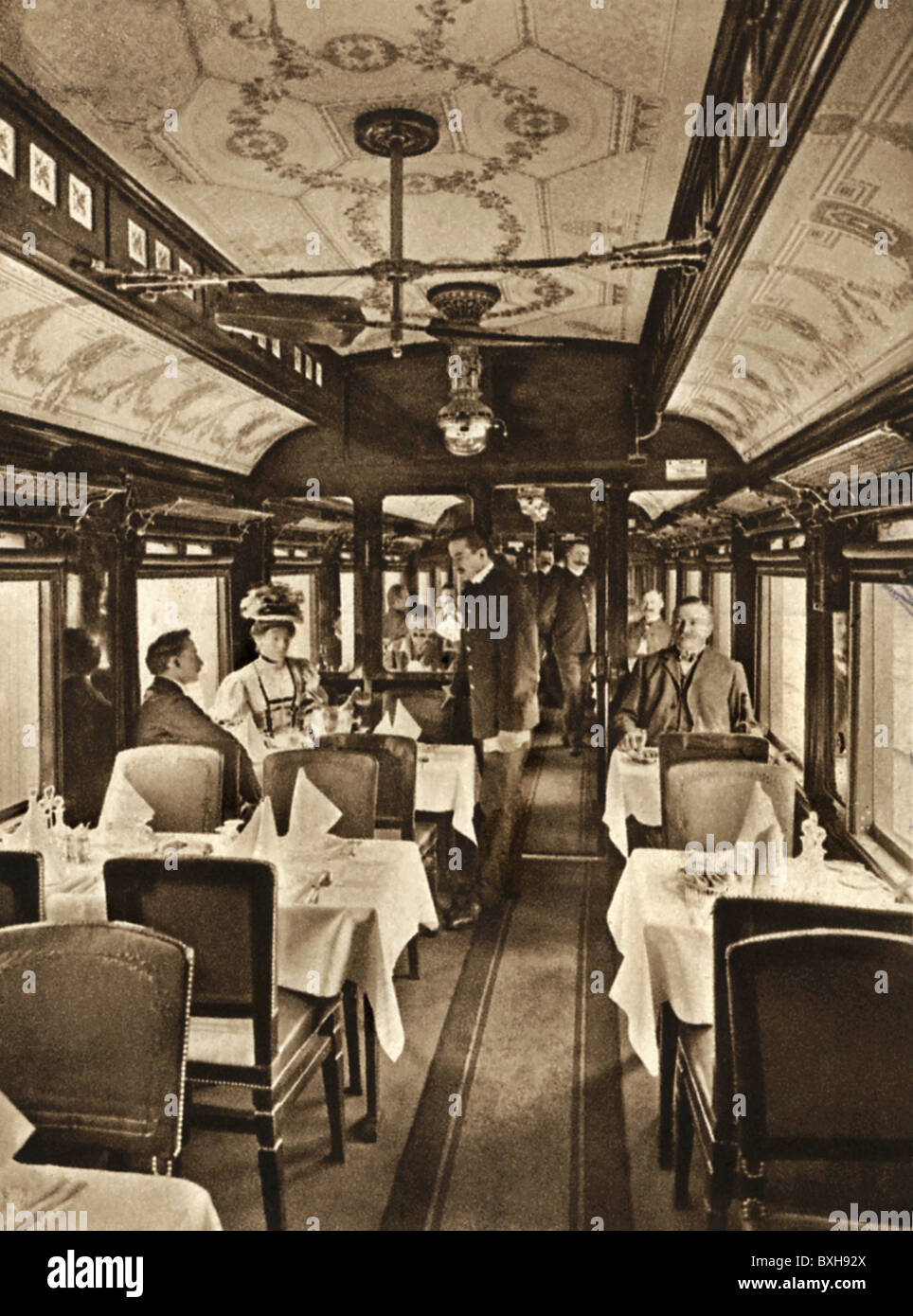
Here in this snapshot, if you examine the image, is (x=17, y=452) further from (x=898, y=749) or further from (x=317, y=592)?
(x=317, y=592)

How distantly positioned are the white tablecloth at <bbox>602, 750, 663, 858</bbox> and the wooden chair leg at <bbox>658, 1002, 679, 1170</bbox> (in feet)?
6.79

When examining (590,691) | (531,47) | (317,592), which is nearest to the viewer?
(531,47)

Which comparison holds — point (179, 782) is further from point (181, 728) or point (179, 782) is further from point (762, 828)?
point (762, 828)

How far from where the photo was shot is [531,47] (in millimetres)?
2938

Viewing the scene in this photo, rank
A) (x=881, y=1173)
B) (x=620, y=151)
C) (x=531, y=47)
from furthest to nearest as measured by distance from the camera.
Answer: (x=620, y=151) → (x=531, y=47) → (x=881, y=1173)

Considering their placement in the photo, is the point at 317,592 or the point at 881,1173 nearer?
the point at 881,1173

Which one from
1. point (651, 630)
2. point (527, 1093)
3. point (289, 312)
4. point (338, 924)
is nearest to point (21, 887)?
point (338, 924)

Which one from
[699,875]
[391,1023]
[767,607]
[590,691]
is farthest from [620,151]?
[590,691]

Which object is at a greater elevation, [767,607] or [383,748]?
[767,607]

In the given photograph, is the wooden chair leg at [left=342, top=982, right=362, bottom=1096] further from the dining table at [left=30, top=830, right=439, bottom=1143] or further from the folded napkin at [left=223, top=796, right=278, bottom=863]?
the folded napkin at [left=223, top=796, right=278, bottom=863]

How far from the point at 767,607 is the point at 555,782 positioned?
8.94 ft

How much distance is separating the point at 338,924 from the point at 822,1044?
166 centimetres

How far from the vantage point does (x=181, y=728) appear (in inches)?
195

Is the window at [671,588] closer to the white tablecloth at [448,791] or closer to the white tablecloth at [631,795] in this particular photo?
the white tablecloth at [631,795]
